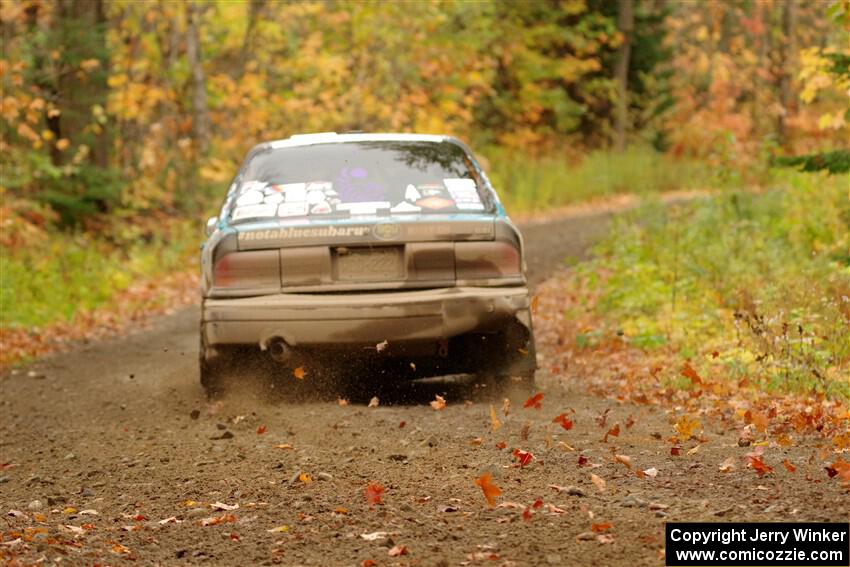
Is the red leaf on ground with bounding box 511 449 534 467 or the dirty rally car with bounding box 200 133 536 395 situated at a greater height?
the dirty rally car with bounding box 200 133 536 395

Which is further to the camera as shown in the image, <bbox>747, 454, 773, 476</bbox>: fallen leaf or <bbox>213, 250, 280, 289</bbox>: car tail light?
<bbox>213, 250, 280, 289</bbox>: car tail light

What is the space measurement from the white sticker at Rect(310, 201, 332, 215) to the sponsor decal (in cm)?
45

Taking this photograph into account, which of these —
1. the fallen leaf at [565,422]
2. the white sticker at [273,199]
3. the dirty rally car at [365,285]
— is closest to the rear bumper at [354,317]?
the dirty rally car at [365,285]

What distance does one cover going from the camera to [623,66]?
34.8 meters

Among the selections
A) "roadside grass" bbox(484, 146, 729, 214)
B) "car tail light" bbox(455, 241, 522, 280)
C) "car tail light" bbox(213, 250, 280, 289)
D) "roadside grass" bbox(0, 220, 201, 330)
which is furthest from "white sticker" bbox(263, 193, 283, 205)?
"roadside grass" bbox(484, 146, 729, 214)

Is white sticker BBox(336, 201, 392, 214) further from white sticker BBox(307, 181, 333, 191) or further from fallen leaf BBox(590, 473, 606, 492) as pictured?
fallen leaf BBox(590, 473, 606, 492)

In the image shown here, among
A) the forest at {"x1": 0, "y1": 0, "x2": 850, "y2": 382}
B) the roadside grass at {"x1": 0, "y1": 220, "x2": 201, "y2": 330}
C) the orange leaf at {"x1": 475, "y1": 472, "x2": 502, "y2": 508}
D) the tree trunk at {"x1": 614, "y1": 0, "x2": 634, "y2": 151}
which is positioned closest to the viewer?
the orange leaf at {"x1": 475, "y1": 472, "x2": 502, "y2": 508}

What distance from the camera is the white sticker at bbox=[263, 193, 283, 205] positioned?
8.24 m

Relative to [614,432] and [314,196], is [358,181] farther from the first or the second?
[614,432]

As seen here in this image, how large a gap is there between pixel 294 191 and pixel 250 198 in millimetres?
302

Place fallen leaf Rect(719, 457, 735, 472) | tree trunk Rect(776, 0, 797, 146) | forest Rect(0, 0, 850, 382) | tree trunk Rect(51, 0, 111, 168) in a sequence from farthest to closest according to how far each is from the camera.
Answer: tree trunk Rect(776, 0, 797, 146) → tree trunk Rect(51, 0, 111, 168) → forest Rect(0, 0, 850, 382) → fallen leaf Rect(719, 457, 735, 472)

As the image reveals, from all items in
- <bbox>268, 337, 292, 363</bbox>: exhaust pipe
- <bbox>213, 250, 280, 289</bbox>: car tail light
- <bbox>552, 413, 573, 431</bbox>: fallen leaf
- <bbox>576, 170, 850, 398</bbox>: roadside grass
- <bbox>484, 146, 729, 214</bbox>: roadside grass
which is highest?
<bbox>213, 250, 280, 289</bbox>: car tail light

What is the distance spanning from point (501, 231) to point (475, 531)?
10.8 ft

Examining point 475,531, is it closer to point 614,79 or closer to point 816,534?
point 816,534
